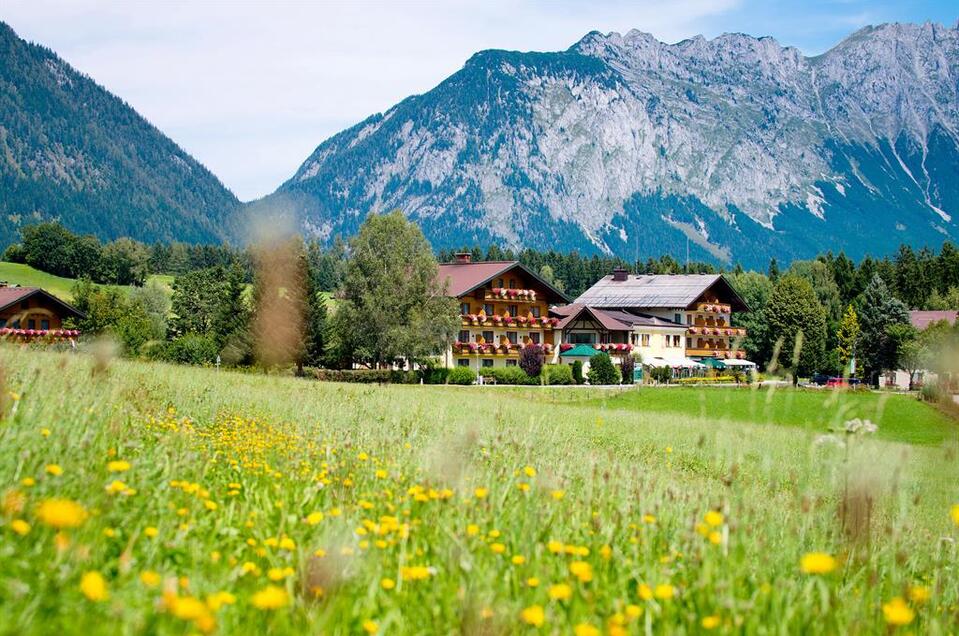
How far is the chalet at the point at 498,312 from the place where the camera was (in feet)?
223

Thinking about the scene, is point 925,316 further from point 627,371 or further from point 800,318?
point 627,371

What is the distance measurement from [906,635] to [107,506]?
447 cm

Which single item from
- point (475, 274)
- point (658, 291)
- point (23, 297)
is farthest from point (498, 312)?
point (23, 297)

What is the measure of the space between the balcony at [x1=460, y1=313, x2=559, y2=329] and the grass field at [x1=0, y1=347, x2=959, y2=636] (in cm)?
5819

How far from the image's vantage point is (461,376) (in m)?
58.3

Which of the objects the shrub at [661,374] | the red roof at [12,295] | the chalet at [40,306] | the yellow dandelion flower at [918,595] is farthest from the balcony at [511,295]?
the yellow dandelion flower at [918,595]

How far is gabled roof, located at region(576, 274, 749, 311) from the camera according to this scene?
8512 cm

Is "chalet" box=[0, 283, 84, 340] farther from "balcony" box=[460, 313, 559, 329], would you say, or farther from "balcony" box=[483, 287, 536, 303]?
"balcony" box=[483, 287, 536, 303]

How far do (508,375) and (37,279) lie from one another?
3426 inches

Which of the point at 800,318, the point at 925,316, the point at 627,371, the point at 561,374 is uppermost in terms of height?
the point at 925,316

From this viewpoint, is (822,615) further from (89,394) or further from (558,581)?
(89,394)

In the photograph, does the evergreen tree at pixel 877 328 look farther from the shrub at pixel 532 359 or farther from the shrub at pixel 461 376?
the shrub at pixel 461 376

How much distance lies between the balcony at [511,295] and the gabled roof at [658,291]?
50.2ft

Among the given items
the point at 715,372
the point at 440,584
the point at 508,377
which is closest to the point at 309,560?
the point at 440,584
